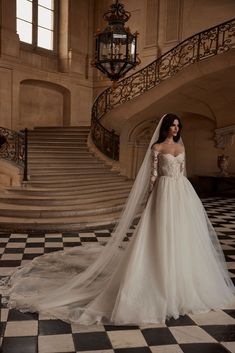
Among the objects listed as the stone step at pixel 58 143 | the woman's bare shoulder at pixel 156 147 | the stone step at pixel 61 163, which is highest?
the stone step at pixel 58 143

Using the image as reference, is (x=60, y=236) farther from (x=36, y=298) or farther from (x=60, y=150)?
(x=60, y=150)

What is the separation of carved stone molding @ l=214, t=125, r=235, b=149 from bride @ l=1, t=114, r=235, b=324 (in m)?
9.97

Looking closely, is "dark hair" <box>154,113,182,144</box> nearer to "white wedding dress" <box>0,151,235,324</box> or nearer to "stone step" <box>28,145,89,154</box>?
"white wedding dress" <box>0,151,235,324</box>

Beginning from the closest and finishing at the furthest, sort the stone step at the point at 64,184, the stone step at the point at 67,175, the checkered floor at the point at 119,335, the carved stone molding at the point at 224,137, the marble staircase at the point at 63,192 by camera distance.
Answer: the checkered floor at the point at 119,335 → the marble staircase at the point at 63,192 → the stone step at the point at 64,184 → the stone step at the point at 67,175 → the carved stone molding at the point at 224,137

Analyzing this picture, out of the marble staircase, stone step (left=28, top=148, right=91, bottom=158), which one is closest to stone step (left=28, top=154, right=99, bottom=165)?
the marble staircase

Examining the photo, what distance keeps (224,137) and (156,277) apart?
10913mm

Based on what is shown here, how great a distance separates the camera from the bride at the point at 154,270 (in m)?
3.20

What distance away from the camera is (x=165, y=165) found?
3.53 m

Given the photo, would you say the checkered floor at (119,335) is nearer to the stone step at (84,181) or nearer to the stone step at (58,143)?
the stone step at (84,181)

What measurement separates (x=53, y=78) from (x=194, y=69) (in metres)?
6.63

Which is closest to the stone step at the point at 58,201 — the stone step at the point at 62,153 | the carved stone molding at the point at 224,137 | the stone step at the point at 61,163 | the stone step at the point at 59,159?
the stone step at the point at 61,163

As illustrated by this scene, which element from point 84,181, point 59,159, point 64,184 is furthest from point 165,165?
point 59,159

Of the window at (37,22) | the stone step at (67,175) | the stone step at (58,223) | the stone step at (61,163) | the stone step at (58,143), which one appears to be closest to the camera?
the stone step at (58,223)

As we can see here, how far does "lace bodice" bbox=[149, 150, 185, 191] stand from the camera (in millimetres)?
3525
